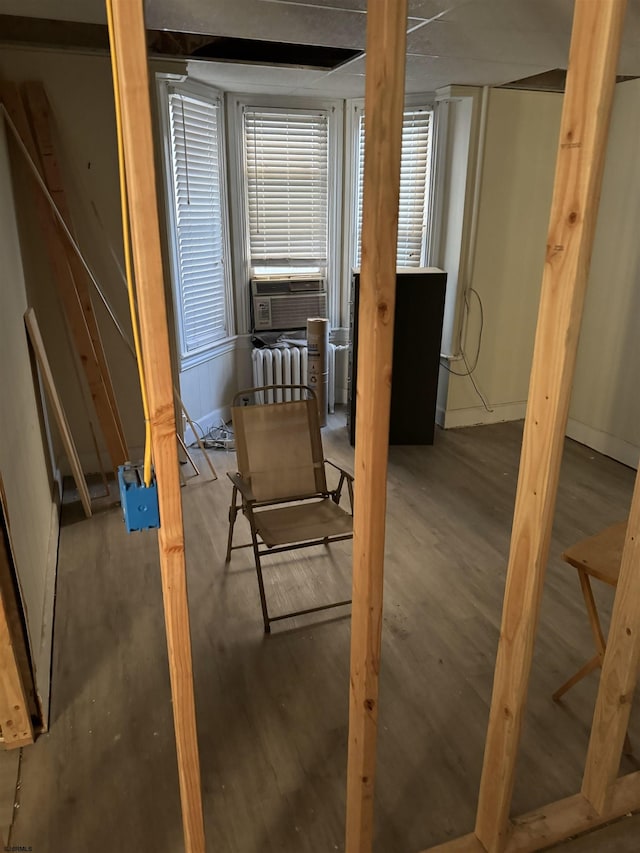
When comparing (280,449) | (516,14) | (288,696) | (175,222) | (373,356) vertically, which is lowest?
(288,696)

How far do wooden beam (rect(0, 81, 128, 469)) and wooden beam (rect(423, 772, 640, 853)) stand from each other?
2.74m

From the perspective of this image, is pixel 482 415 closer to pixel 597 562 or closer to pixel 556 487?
pixel 597 562

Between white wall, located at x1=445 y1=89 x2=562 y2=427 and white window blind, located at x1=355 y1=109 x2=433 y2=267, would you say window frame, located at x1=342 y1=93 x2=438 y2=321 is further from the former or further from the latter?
white wall, located at x1=445 y1=89 x2=562 y2=427

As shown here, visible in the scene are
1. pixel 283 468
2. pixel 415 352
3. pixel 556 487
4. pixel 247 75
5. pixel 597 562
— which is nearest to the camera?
pixel 556 487

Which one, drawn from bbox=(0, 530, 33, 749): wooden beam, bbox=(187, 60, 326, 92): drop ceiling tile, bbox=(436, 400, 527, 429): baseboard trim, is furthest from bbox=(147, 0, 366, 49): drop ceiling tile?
bbox=(436, 400, 527, 429): baseboard trim

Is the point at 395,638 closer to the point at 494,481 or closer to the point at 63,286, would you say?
the point at 494,481

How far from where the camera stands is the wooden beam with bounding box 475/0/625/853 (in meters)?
1.08

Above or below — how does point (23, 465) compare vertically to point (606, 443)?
above

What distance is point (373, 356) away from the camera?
1.17 metres

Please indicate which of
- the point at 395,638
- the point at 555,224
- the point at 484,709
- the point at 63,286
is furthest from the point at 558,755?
the point at 63,286

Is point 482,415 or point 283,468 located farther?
point 482,415

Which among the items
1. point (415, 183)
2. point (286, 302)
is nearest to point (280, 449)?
point (286, 302)

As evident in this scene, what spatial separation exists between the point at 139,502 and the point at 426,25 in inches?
102

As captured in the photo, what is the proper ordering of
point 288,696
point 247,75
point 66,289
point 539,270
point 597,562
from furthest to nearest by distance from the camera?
1. point 539,270
2. point 247,75
3. point 66,289
4. point 288,696
5. point 597,562
